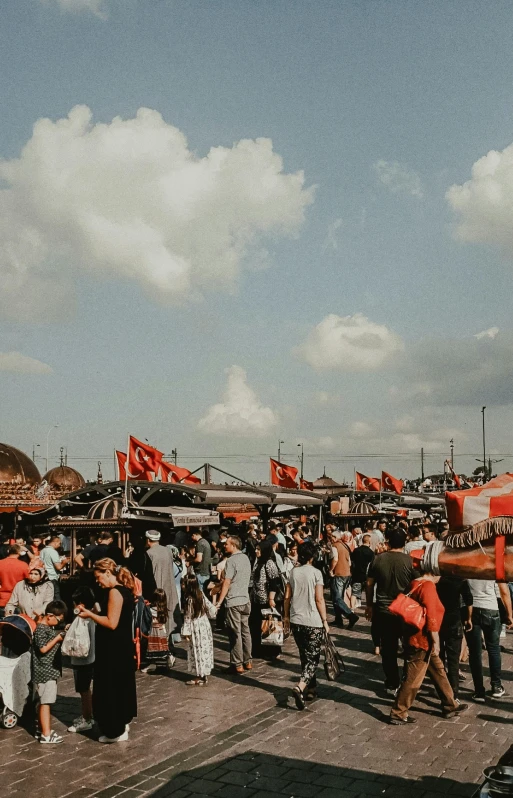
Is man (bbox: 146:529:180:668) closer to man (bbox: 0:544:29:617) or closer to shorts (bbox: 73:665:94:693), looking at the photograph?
man (bbox: 0:544:29:617)

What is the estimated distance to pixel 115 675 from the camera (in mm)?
7211

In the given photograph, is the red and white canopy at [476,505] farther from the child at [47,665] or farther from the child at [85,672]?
the child at [47,665]

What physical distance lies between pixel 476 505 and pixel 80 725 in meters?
5.63

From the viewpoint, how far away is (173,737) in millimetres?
7305

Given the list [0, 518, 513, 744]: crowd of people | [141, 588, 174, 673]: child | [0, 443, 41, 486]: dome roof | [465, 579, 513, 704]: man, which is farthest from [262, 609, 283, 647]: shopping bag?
[0, 443, 41, 486]: dome roof

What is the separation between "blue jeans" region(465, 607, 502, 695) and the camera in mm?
8641

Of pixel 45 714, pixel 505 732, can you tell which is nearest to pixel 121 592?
pixel 45 714

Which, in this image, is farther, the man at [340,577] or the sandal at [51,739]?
the man at [340,577]

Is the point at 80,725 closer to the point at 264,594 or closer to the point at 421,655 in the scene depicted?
the point at 421,655

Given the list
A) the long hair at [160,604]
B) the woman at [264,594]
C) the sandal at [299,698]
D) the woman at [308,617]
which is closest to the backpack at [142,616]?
the long hair at [160,604]

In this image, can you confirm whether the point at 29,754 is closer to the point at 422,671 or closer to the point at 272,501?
the point at 422,671

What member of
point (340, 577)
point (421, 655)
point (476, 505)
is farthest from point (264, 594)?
point (476, 505)

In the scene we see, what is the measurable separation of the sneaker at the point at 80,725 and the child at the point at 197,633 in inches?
81.4

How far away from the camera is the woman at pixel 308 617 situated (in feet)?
28.0
